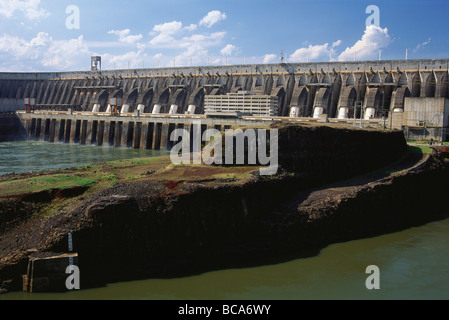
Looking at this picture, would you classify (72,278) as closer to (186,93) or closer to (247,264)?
(247,264)

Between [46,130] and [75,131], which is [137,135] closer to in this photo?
[75,131]

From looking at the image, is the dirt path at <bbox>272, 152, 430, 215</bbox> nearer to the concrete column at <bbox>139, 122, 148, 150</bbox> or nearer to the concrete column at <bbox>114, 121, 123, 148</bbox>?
the concrete column at <bbox>139, 122, 148, 150</bbox>

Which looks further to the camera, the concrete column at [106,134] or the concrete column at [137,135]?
the concrete column at [106,134]

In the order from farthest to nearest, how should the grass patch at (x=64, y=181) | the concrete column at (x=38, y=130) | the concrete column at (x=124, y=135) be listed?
1. the concrete column at (x=38, y=130)
2. the concrete column at (x=124, y=135)
3. the grass patch at (x=64, y=181)

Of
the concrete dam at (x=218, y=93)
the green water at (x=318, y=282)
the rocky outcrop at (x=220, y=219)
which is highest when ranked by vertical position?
the concrete dam at (x=218, y=93)

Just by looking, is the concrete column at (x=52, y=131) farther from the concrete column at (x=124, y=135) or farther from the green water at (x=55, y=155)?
the concrete column at (x=124, y=135)

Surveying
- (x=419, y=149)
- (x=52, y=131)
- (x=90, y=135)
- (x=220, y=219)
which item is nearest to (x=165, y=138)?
(x=90, y=135)

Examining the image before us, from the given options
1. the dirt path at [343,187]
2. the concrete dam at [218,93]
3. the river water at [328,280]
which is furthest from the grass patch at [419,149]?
the river water at [328,280]

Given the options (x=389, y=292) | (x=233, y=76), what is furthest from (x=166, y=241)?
(x=233, y=76)
